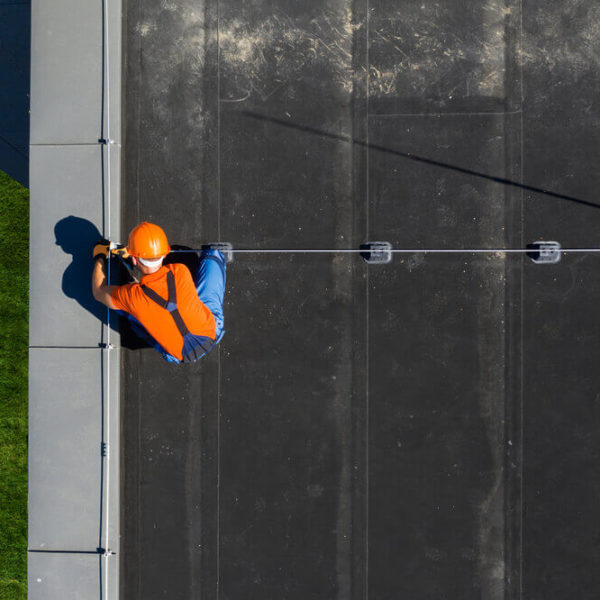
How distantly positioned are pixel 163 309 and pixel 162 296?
0.11 meters

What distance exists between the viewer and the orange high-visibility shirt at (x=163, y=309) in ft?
14.4

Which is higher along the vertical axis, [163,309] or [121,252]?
[121,252]

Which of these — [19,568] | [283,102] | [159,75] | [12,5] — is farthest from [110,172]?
[19,568]

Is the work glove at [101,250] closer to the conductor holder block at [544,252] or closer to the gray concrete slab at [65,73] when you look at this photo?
the gray concrete slab at [65,73]

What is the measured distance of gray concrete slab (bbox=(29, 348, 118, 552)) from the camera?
462cm

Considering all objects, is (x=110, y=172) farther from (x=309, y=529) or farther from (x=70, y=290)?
(x=309, y=529)

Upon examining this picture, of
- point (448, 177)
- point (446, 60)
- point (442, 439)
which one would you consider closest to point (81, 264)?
point (448, 177)

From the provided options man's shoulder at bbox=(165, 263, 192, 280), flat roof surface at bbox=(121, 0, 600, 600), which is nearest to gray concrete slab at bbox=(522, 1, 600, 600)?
flat roof surface at bbox=(121, 0, 600, 600)

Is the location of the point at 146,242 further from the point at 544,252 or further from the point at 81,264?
the point at 544,252

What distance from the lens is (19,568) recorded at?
25.5 ft

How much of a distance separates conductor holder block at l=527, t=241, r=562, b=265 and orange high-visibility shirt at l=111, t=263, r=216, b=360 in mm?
2918

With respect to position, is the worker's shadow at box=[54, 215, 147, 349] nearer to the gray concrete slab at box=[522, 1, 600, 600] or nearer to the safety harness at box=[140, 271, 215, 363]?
the safety harness at box=[140, 271, 215, 363]

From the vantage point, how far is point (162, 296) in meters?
4.40

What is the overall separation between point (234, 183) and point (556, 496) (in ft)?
13.2
